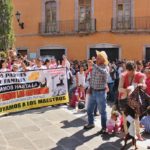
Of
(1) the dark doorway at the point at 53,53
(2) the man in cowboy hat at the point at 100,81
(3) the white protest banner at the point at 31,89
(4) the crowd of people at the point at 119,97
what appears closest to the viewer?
(4) the crowd of people at the point at 119,97

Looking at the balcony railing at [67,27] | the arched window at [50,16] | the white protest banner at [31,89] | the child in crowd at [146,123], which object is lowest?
the child in crowd at [146,123]

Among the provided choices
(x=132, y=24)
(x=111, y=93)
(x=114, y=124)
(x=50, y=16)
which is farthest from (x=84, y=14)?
(x=114, y=124)

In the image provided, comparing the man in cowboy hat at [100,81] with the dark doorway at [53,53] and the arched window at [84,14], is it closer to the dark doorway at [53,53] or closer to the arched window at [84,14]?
the arched window at [84,14]

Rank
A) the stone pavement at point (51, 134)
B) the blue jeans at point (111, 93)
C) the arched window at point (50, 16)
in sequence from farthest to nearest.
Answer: the arched window at point (50, 16) < the blue jeans at point (111, 93) < the stone pavement at point (51, 134)

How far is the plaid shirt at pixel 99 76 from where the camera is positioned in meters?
7.64

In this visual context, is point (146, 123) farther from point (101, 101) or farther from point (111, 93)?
point (111, 93)

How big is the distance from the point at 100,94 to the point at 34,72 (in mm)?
3078

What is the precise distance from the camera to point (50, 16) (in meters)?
24.2

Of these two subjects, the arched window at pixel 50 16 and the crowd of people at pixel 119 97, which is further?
the arched window at pixel 50 16

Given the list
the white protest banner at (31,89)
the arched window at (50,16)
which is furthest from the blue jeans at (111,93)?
the arched window at (50,16)

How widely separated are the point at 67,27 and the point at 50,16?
1.65 meters

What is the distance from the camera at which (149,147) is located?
6820 mm

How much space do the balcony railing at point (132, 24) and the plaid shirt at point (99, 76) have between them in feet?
45.3

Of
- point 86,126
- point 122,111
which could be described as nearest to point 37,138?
point 86,126
